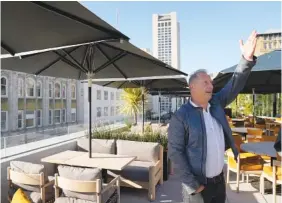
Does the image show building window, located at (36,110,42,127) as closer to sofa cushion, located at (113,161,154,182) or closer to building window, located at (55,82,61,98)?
building window, located at (55,82,61,98)

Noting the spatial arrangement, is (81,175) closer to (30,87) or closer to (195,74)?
(195,74)

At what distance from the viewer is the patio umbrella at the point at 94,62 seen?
3.86m

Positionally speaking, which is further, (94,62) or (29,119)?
(29,119)

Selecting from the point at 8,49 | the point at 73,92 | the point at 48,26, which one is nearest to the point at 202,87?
the point at 48,26

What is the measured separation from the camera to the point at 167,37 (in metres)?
98.6

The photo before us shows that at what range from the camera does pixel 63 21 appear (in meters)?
1.97

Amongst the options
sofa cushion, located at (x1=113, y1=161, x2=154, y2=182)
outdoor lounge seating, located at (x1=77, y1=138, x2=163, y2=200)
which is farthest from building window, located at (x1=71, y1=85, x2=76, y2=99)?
sofa cushion, located at (x1=113, y1=161, x2=154, y2=182)

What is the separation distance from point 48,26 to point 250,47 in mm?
1630

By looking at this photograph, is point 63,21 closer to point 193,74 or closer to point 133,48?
point 193,74

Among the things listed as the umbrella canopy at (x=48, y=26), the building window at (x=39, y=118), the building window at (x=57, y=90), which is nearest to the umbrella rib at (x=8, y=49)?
the umbrella canopy at (x=48, y=26)

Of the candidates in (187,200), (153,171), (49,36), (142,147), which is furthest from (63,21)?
(142,147)

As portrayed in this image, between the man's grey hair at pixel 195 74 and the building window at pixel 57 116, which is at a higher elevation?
the man's grey hair at pixel 195 74

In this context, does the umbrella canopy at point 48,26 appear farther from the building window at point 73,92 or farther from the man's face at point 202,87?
the building window at point 73,92

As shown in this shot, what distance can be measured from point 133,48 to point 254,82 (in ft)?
15.5
